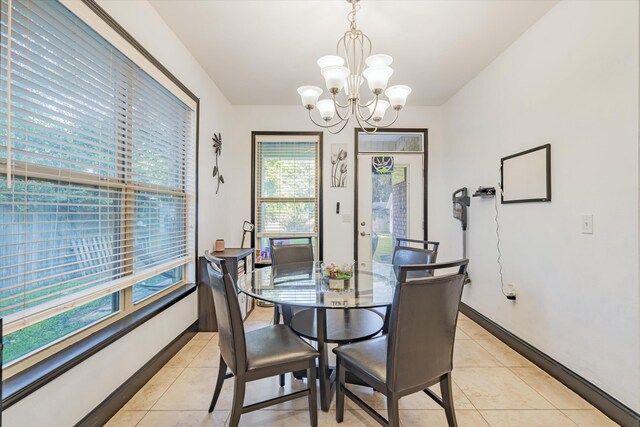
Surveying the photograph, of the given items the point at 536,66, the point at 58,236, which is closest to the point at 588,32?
the point at 536,66

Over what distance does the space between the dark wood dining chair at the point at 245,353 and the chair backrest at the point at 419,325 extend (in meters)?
0.50

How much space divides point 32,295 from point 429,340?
1.80 m

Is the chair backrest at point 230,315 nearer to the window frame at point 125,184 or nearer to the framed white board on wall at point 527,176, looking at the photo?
the window frame at point 125,184

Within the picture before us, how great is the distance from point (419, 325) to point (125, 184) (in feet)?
6.31

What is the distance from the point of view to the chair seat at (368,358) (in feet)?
4.64

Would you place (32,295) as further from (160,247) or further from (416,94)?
(416,94)

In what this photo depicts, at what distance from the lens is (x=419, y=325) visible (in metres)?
1.32

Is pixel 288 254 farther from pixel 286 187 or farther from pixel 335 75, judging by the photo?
pixel 335 75

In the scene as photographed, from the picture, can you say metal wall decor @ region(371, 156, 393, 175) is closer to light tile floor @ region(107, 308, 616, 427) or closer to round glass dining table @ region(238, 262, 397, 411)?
round glass dining table @ region(238, 262, 397, 411)

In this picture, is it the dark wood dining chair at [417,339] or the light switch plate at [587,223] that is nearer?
the dark wood dining chair at [417,339]

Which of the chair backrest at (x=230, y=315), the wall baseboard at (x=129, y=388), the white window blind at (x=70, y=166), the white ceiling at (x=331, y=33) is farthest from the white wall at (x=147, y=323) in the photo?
the chair backrest at (x=230, y=315)

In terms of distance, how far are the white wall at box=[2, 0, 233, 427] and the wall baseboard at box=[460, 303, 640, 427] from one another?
288 cm

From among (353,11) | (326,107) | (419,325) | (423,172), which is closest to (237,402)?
(419,325)

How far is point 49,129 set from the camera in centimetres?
134
